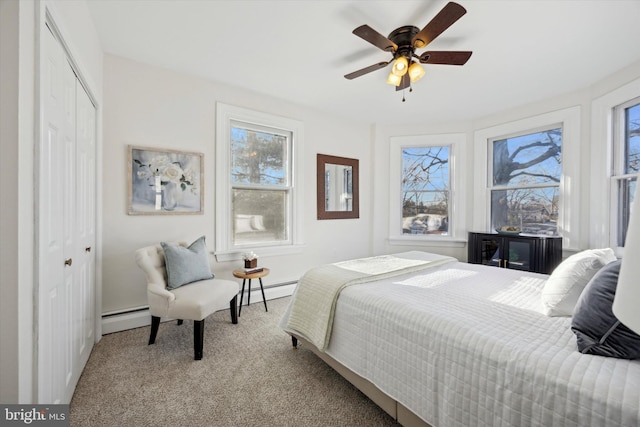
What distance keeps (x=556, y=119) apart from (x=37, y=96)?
4.75 meters

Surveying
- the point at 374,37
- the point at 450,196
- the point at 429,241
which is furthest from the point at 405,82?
the point at 429,241

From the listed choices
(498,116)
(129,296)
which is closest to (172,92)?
(129,296)

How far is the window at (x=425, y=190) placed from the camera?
449 centimetres

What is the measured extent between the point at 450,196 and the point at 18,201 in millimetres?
4727

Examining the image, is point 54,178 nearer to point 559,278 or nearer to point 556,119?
point 559,278

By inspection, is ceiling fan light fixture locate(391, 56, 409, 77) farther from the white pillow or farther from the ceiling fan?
the white pillow

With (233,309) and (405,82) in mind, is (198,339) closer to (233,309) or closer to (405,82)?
(233,309)

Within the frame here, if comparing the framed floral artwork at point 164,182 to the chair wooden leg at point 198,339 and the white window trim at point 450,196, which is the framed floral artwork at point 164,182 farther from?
the white window trim at point 450,196

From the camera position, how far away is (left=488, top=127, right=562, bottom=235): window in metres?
3.55

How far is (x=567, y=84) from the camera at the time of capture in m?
3.09

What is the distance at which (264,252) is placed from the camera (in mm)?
3535

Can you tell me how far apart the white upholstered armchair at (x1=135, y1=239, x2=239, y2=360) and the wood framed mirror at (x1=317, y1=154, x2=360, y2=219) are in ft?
6.47

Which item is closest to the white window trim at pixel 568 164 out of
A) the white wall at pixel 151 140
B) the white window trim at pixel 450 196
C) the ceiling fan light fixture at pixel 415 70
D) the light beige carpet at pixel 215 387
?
the white window trim at pixel 450 196

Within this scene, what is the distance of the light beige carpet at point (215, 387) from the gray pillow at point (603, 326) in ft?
3.41
